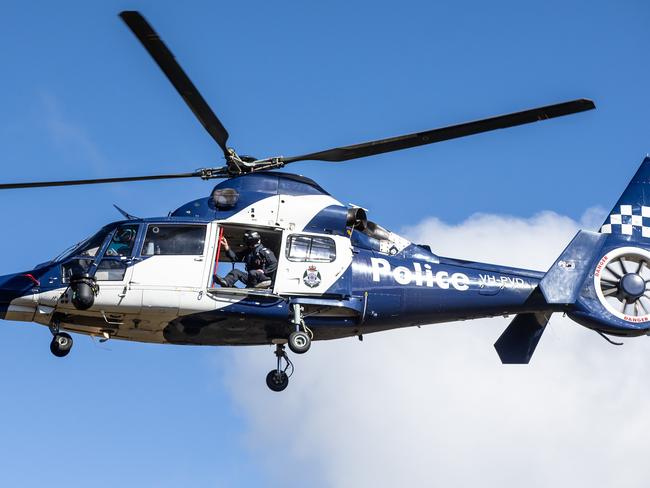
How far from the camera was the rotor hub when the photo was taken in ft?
68.5

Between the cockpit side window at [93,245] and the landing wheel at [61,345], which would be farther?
the cockpit side window at [93,245]

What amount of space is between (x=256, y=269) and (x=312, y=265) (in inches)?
38.6

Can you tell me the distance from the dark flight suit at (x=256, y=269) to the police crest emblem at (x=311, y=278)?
1.85 feet

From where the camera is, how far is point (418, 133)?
1912cm

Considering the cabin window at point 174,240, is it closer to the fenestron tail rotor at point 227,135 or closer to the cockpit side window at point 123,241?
the cockpit side window at point 123,241

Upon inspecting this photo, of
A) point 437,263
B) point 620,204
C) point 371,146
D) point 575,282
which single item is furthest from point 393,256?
point 620,204

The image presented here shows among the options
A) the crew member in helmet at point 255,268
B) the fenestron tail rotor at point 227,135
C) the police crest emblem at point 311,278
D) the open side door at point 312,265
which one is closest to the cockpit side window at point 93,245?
the fenestron tail rotor at point 227,135

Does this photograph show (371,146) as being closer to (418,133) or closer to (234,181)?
(418,133)

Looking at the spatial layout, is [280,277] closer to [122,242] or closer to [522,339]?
[122,242]

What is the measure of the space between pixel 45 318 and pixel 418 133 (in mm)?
7070

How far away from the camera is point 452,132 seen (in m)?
19.0

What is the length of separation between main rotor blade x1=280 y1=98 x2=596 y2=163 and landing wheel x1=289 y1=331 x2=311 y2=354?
3.17m

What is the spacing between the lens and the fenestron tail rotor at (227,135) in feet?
58.6

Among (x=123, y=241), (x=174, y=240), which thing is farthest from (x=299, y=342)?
(x=123, y=241)
